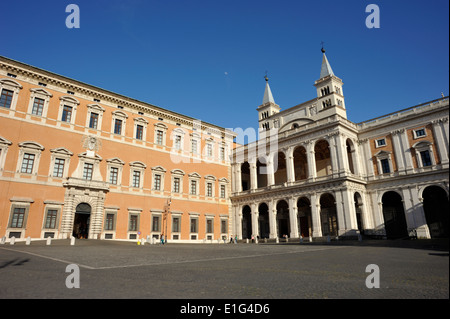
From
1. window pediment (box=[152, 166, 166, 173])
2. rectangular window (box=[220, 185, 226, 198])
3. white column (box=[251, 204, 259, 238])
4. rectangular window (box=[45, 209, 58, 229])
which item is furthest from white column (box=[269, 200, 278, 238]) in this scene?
rectangular window (box=[45, 209, 58, 229])

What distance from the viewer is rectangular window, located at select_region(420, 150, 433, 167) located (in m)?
28.9

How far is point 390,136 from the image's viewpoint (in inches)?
1261

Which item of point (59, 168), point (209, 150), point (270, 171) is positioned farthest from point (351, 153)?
point (59, 168)

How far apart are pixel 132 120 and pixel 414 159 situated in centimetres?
3008

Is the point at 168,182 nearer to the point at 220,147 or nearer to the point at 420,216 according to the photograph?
the point at 220,147

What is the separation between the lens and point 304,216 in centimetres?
3831

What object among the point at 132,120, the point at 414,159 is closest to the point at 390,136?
the point at 414,159

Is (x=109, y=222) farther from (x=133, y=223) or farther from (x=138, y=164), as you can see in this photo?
(x=138, y=164)

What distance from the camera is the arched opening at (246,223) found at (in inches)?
1588

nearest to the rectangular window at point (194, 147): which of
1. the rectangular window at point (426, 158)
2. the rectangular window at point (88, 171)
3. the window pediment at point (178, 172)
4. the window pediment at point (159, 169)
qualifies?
the window pediment at point (178, 172)

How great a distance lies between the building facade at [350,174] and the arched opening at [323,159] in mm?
131

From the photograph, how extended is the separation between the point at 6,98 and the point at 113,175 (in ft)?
36.6

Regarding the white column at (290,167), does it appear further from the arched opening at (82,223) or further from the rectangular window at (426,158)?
the arched opening at (82,223)
